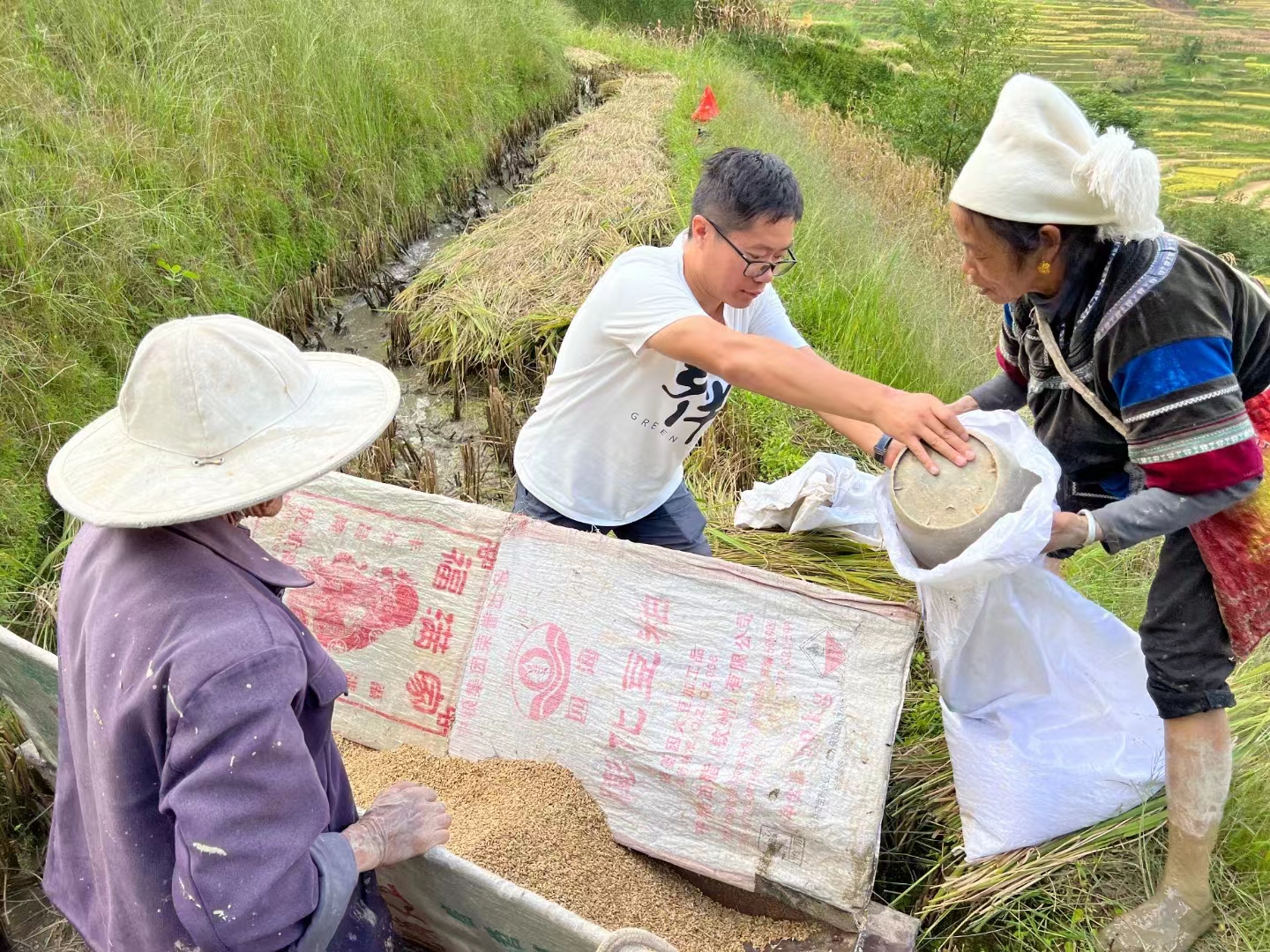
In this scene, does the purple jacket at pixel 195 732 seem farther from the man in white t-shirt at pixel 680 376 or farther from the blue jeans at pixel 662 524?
the blue jeans at pixel 662 524

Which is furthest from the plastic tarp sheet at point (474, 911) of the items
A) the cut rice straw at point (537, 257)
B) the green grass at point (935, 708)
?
the cut rice straw at point (537, 257)

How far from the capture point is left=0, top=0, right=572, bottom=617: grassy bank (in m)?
3.56

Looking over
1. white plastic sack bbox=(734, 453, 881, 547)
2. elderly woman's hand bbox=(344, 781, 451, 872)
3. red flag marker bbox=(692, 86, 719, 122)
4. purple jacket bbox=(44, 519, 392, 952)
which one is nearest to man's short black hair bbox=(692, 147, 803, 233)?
white plastic sack bbox=(734, 453, 881, 547)

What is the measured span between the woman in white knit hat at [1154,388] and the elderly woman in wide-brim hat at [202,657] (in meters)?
1.22

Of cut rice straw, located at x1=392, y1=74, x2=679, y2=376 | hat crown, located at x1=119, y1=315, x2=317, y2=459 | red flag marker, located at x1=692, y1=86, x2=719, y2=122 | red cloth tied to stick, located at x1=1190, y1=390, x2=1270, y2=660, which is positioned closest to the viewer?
hat crown, located at x1=119, y1=315, x2=317, y2=459

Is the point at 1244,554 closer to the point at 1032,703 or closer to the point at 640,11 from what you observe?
the point at 1032,703

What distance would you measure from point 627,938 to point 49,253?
4.00 m

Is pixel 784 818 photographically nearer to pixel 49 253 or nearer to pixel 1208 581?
pixel 1208 581

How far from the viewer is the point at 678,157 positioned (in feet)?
25.0

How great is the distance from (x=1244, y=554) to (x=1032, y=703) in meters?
0.57

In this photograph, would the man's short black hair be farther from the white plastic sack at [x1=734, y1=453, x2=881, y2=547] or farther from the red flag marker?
the red flag marker

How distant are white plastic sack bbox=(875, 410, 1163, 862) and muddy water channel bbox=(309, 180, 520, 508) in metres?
2.57

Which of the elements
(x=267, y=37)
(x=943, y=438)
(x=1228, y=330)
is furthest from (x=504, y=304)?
(x=1228, y=330)

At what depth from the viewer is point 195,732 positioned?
103 cm
